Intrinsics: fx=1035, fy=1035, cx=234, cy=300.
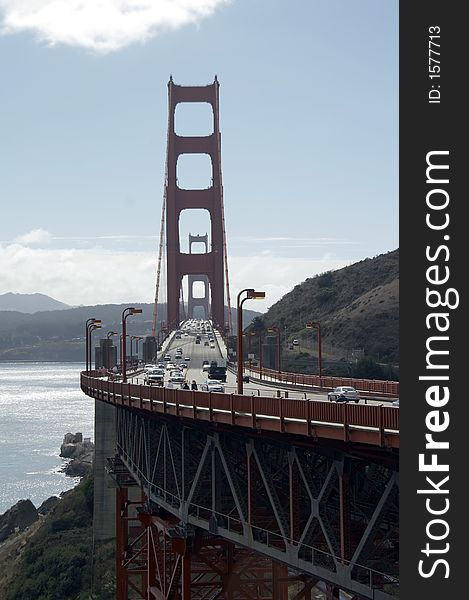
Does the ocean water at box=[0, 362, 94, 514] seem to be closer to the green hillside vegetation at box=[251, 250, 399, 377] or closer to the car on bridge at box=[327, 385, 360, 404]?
the green hillside vegetation at box=[251, 250, 399, 377]

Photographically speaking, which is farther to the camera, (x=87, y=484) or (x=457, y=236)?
(x=87, y=484)

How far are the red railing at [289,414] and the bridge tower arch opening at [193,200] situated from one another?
313 feet

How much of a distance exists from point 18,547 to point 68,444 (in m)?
49.4

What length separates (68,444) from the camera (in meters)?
118

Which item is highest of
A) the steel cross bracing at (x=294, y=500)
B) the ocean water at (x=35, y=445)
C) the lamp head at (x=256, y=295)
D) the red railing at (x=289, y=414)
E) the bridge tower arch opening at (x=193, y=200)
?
the bridge tower arch opening at (x=193, y=200)

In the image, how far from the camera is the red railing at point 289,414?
61.1 ft

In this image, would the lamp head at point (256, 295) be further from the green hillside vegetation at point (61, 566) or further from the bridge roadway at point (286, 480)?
the green hillside vegetation at point (61, 566)

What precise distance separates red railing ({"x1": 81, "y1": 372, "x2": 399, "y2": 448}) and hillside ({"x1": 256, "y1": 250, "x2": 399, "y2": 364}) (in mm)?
68586

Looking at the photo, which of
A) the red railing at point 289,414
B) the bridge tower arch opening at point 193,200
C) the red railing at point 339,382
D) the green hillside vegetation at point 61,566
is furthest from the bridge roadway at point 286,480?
the bridge tower arch opening at point 193,200

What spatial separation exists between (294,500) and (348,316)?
105 m

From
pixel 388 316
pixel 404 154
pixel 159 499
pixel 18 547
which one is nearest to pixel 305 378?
pixel 159 499

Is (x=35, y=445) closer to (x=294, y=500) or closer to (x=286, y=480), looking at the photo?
(x=286, y=480)

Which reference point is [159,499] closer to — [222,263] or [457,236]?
[457,236]

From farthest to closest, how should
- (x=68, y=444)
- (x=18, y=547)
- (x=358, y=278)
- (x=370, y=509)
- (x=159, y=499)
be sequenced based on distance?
1. (x=358, y=278)
2. (x=68, y=444)
3. (x=18, y=547)
4. (x=159, y=499)
5. (x=370, y=509)
